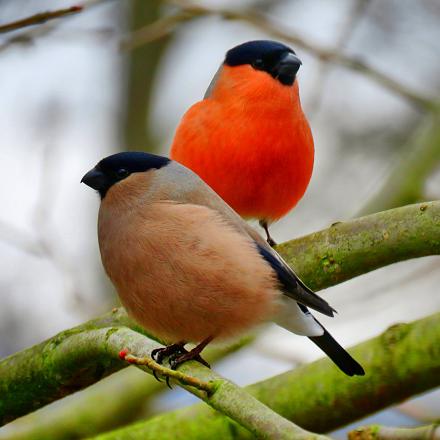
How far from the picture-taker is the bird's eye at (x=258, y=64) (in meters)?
4.22

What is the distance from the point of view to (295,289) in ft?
10.1

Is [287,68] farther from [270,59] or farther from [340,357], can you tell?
[340,357]

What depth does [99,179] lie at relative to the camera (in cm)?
331

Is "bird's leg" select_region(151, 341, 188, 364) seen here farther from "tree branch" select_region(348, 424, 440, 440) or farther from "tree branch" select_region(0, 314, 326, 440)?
"tree branch" select_region(348, 424, 440, 440)

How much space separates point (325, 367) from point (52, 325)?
4670 millimetres

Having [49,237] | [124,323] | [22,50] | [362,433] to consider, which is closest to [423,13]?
[49,237]

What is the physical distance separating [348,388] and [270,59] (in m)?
1.58

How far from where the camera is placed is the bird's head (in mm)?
3318

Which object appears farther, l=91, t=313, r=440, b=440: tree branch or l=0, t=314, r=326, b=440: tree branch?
l=91, t=313, r=440, b=440: tree branch

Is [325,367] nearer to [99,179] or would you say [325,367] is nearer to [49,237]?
[99,179]

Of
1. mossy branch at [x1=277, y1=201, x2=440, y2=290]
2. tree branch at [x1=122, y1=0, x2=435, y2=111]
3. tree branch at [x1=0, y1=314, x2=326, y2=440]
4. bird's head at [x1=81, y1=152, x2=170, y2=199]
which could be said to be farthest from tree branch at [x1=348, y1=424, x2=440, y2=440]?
tree branch at [x1=122, y1=0, x2=435, y2=111]

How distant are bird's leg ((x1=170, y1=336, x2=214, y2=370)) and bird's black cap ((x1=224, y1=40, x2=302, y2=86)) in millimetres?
1496

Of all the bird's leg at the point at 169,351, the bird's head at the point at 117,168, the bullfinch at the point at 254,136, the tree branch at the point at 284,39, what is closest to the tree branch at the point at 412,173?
the tree branch at the point at 284,39

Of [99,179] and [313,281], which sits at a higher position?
[99,179]
